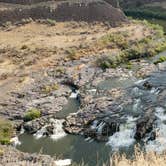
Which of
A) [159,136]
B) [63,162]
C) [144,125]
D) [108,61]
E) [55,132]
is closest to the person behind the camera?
[159,136]

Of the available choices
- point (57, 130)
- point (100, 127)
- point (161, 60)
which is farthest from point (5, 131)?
point (161, 60)

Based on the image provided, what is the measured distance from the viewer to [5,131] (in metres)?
35.7

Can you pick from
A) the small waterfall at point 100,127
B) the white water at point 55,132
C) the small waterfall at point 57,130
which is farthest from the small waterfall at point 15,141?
the small waterfall at point 100,127

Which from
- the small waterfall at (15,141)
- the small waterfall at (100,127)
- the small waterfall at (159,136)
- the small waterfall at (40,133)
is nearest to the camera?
the small waterfall at (159,136)

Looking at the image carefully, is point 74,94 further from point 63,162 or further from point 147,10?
point 147,10

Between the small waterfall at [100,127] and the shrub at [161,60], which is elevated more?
the small waterfall at [100,127]

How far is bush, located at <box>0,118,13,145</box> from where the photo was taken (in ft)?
111

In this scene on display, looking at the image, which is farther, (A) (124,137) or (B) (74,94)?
(B) (74,94)

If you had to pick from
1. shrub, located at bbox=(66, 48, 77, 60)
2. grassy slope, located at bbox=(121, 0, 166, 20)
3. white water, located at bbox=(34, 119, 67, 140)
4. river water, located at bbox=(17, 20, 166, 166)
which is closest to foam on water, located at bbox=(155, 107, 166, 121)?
river water, located at bbox=(17, 20, 166, 166)

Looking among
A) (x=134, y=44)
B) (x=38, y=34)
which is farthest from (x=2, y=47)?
(x=134, y=44)

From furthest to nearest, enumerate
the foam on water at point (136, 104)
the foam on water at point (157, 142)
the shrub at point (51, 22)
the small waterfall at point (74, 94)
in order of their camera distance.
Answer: the shrub at point (51, 22), the small waterfall at point (74, 94), the foam on water at point (136, 104), the foam on water at point (157, 142)

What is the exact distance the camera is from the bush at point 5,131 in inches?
1335

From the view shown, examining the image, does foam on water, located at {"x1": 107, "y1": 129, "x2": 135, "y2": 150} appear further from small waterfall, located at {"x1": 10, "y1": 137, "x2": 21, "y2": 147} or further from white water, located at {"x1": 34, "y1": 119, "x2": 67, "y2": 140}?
small waterfall, located at {"x1": 10, "y1": 137, "x2": 21, "y2": 147}

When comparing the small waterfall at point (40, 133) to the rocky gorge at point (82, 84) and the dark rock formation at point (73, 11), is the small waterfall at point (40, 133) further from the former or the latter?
the dark rock formation at point (73, 11)
